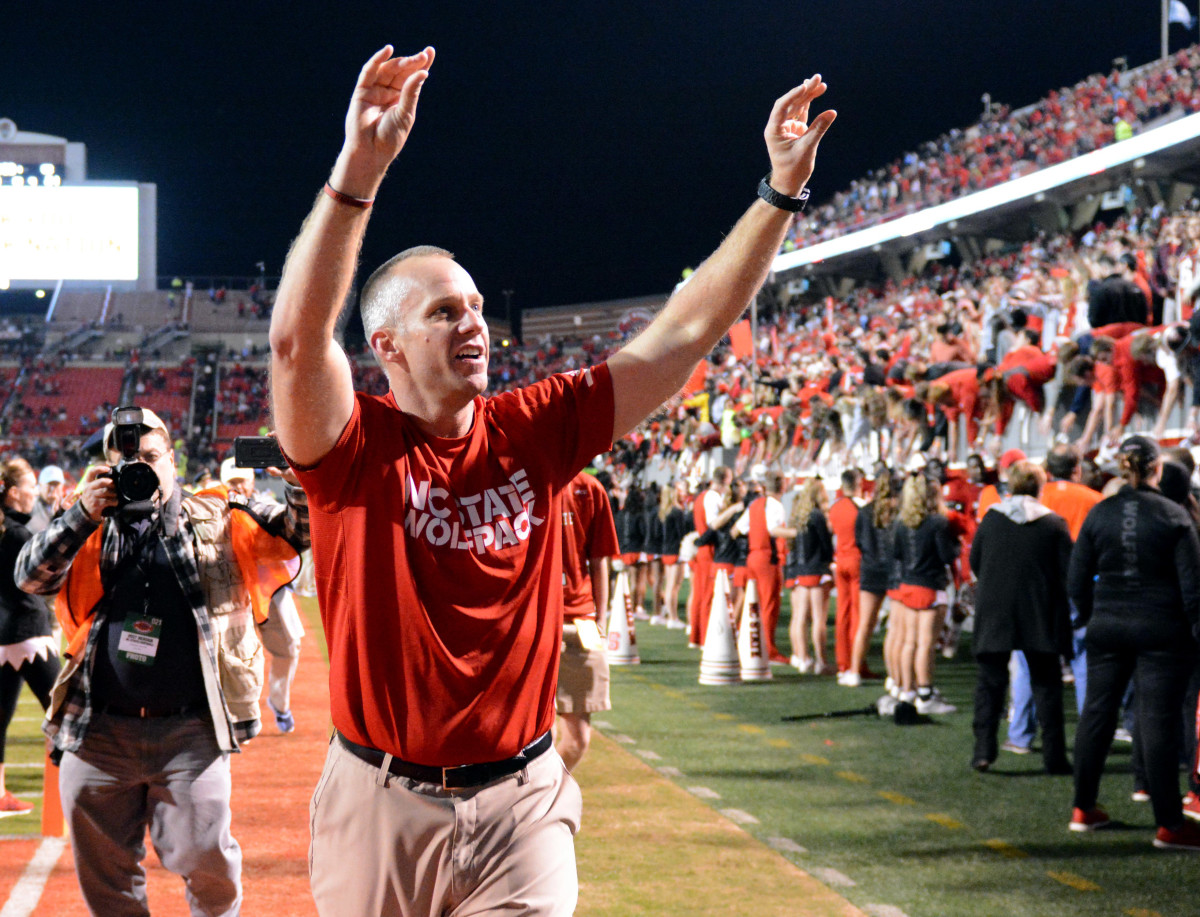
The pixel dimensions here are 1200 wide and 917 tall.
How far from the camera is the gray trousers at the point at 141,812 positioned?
4.26 meters

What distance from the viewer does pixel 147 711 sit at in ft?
14.3

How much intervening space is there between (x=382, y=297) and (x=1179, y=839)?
18.6ft

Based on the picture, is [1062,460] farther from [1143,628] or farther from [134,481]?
[134,481]

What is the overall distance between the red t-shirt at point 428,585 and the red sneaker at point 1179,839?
517 cm

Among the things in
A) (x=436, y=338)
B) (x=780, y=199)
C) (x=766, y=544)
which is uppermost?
(x=780, y=199)

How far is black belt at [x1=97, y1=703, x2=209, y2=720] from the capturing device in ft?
14.3

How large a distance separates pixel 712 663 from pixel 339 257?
12003 millimetres

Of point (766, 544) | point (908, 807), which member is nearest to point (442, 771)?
point (908, 807)

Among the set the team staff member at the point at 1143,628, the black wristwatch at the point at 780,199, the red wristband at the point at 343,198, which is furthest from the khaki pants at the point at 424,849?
the team staff member at the point at 1143,628

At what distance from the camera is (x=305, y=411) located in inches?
92.1

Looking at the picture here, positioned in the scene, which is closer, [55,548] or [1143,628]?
[55,548]

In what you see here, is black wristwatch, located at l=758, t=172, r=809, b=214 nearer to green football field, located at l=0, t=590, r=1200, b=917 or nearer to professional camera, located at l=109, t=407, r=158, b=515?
professional camera, located at l=109, t=407, r=158, b=515

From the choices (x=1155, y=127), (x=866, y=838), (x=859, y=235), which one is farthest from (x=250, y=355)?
(x=866, y=838)

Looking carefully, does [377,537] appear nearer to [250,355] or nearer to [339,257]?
[339,257]
